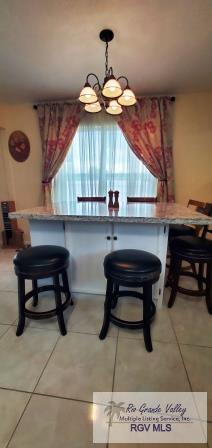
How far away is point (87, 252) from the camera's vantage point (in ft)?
6.07

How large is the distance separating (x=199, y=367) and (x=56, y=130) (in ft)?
11.8

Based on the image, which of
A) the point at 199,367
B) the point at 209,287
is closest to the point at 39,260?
the point at 199,367

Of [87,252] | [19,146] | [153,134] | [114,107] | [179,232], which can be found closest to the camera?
[87,252]

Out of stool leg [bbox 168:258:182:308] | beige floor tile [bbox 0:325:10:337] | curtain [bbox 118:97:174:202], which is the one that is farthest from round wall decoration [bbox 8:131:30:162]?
stool leg [bbox 168:258:182:308]

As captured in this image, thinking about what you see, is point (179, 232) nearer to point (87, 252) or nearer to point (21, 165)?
point (87, 252)

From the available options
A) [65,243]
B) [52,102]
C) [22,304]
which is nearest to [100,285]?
[65,243]

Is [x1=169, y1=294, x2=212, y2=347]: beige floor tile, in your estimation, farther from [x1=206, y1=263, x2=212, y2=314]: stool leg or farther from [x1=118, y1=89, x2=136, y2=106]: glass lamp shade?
[x1=118, y1=89, x2=136, y2=106]: glass lamp shade

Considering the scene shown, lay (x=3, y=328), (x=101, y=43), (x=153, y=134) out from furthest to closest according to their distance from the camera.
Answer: (x=153, y=134)
(x=101, y=43)
(x=3, y=328)

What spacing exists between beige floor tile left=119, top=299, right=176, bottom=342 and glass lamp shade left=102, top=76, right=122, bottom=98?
190 centimetres

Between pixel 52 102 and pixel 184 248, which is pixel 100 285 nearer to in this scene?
pixel 184 248

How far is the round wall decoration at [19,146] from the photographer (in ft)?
11.7

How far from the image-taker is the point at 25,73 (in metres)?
2.51

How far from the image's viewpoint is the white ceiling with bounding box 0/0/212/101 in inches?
61.7

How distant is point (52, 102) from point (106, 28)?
73.4 inches
